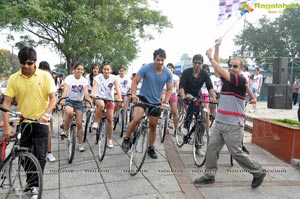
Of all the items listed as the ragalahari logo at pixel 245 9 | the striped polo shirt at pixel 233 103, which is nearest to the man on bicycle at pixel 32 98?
the striped polo shirt at pixel 233 103

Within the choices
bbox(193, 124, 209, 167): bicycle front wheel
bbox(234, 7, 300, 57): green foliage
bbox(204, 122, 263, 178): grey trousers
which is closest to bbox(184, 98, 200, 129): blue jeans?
bbox(193, 124, 209, 167): bicycle front wheel

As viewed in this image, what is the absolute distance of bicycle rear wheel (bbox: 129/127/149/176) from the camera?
435 cm

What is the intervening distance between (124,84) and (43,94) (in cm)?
481

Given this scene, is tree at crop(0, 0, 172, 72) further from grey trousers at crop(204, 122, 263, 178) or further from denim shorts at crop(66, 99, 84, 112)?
grey trousers at crop(204, 122, 263, 178)

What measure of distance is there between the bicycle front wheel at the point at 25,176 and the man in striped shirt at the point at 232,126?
2.15 metres

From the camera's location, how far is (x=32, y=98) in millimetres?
3439

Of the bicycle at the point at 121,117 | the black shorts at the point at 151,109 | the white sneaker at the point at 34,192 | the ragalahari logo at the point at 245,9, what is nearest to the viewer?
the white sneaker at the point at 34,192

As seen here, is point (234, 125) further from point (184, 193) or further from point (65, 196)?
point (65, 196)

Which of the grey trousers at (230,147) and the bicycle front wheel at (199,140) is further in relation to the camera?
the bicycle front wheel at (199,140)

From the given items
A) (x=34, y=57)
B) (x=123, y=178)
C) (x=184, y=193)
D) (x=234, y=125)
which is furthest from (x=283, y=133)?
(x=34, y=57)

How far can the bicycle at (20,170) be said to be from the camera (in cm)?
308

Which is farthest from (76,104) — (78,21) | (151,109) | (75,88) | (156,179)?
(78,21)

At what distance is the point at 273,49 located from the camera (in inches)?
1251

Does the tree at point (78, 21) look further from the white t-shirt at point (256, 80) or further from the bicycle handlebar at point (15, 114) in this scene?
the bicycle handlebar at point (15, 114)
